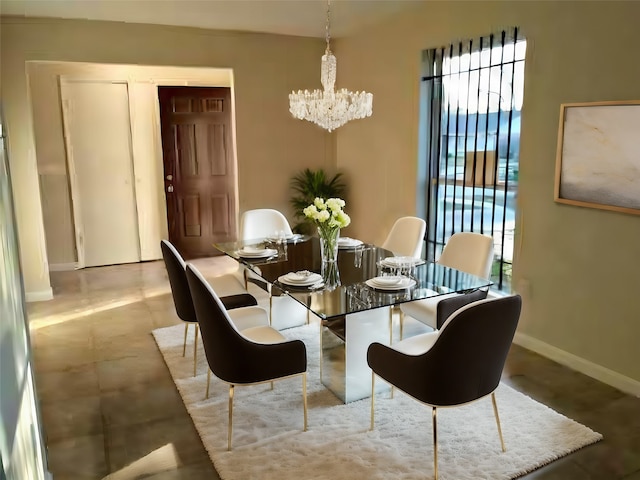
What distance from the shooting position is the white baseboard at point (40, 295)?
5074 millimetres

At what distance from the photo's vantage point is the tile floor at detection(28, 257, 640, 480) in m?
2.53

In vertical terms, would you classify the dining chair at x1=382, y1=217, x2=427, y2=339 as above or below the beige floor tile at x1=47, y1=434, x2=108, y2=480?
above

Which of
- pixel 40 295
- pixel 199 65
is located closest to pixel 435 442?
pixel 40 295

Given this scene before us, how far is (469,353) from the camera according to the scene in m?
2.25

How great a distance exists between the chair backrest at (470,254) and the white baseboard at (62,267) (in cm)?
464

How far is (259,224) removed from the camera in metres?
4.65

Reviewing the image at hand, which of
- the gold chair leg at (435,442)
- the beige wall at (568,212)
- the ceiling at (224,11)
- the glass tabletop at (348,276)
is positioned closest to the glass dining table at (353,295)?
the glass tabletop at (348,276)

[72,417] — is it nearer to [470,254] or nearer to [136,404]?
[136,404]

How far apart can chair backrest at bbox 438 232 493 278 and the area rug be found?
2.50 feet

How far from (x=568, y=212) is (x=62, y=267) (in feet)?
18.2

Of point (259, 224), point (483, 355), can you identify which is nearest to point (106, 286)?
point (259, 224)

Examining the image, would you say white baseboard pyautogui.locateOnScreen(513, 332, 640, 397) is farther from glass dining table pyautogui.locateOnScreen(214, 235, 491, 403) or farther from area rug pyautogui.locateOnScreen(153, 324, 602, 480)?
glass dining table pyautogui.locateOnScreen(214, 235, 491, 403)

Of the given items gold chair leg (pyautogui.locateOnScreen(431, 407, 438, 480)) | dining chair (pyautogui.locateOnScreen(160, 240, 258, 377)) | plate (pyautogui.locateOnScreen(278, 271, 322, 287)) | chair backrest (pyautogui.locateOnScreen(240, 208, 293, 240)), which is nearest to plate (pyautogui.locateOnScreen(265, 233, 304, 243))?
chair backrest (pyautogui.locateOnScreen(240, 208, 293, 240))

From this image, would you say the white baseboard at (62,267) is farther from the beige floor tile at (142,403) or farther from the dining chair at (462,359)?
the dining chair at (462,359)
